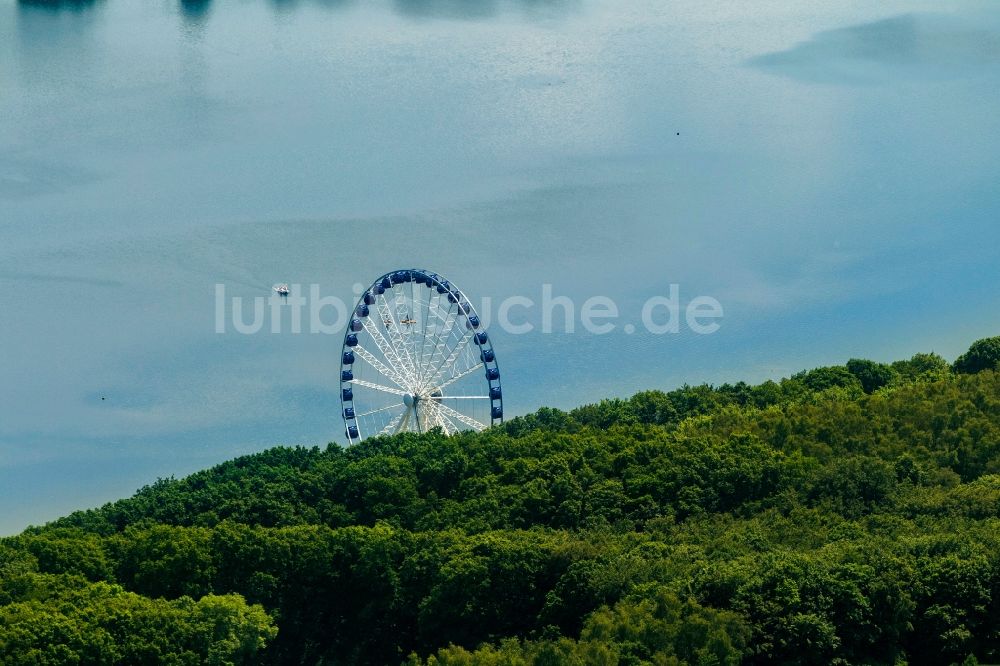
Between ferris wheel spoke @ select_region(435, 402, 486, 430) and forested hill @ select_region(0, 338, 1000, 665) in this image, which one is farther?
ferris wheel spoke @ select_region(435, 402, 486, 430)

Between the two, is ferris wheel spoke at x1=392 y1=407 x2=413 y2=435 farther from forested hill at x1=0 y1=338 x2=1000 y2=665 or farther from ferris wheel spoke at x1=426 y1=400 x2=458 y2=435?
forested hill at x1=0 y1=338 x2=1000 y2=665

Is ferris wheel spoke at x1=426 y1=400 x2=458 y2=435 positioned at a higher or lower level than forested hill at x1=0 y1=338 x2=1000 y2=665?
higher

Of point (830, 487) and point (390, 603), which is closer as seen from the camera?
point (390, 603)

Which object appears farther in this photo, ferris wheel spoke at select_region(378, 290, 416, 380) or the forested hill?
ferris wheel spoke at select_region(378, 290, 416, 380)

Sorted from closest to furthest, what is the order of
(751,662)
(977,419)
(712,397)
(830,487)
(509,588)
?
(751,662) → (509,588) → (830,487) → (977,419) → (712,397)

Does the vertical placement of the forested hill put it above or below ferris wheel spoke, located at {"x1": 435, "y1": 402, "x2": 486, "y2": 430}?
below

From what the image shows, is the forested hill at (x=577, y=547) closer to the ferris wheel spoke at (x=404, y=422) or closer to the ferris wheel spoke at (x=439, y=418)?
the ferris wheel spoke at (x=439, y=418)

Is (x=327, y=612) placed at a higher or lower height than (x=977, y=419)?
lower

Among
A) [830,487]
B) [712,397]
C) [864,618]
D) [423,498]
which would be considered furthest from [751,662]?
[712,397]

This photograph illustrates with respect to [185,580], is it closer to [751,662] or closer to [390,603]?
[390,603]
